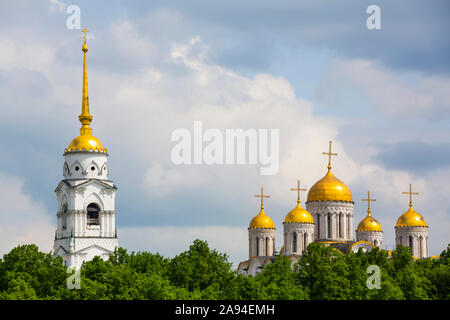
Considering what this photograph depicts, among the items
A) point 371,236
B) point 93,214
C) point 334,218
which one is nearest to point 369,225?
point 371,236

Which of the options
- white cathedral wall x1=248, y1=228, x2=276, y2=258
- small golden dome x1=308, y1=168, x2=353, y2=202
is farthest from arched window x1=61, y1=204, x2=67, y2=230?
white cathedral wall x1=248, y1=228, x2=276, y2=258

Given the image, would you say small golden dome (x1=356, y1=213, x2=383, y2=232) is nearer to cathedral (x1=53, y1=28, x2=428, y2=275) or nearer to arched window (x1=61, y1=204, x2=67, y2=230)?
cathedral (x1=53, y1=28, x2=428, y2=275)

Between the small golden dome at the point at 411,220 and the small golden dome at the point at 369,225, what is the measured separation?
21.6ft

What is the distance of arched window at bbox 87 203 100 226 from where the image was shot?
382ft

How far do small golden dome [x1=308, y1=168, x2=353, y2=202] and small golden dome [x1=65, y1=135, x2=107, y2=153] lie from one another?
3373cm

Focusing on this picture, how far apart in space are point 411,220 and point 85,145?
5269cm

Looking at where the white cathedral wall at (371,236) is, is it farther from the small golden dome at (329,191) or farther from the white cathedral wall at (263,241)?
the white cathedral wall at (263,241)

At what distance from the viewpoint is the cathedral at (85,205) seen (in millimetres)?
115000

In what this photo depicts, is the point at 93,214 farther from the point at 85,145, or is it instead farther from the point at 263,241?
the point at 263,241

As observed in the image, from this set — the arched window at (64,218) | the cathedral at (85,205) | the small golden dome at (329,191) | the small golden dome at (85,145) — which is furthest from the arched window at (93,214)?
the small golden dome at (329,191)
